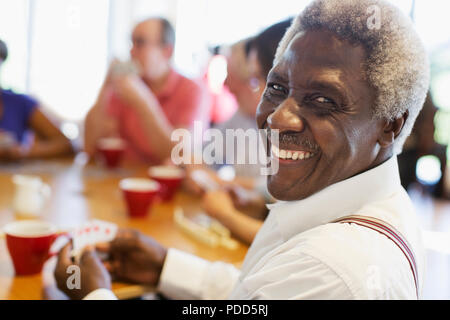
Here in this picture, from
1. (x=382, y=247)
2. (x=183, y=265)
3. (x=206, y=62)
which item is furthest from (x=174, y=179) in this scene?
(x=206, y=62)

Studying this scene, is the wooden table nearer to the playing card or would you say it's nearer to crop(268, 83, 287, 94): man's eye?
the playing card

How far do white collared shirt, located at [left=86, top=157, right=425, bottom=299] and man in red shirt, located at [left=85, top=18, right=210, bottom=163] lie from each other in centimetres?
151

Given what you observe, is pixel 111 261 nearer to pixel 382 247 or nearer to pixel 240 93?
pixel 382 247

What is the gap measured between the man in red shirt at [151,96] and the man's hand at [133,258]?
47.1 inches

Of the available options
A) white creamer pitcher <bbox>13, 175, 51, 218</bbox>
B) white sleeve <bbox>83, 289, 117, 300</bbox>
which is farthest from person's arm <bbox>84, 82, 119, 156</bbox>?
white sleeve <bbox>83, 289, 117, 300</bbox>

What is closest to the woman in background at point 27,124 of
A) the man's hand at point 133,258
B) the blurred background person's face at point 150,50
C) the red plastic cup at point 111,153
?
the red plastic cup at point 111,153

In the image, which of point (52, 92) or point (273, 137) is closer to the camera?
point (273, 137)

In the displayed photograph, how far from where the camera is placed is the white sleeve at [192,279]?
94 centimetres

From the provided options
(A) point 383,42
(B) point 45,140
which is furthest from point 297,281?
(B) point 45,140

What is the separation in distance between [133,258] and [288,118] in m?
0.50

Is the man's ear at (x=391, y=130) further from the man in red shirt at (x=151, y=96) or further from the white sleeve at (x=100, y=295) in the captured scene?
the man in red shirt at (x=151, y=96)

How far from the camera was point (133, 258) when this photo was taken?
0.91m

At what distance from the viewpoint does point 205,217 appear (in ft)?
4.44

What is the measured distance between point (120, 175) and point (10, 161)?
1.47ft
